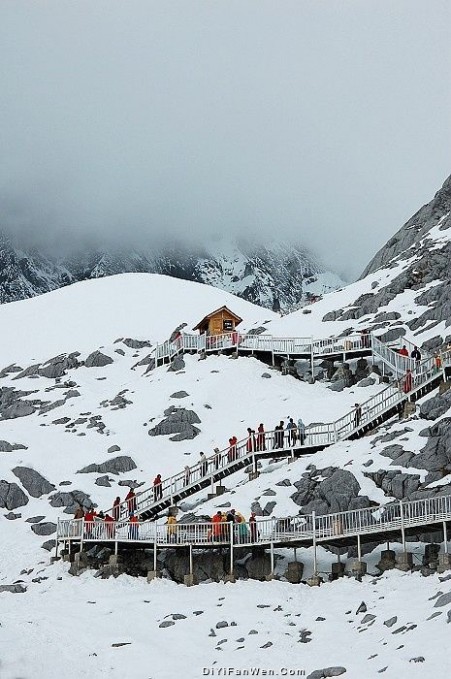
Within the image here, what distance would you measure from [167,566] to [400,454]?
36.1 ft

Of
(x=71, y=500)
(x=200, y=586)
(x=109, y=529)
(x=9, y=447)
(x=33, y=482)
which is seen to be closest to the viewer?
(x=200, y=586)

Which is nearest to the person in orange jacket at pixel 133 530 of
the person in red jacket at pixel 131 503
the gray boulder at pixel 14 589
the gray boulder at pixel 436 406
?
the person in red jacket at pixel 131 503

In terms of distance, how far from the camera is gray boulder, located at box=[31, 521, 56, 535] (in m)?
41.4

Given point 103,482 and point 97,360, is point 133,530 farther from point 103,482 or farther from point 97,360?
point 97,360

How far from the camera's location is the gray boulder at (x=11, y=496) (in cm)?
4447

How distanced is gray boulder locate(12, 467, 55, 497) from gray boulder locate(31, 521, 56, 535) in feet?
13.0

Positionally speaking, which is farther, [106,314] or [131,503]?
[106,314]

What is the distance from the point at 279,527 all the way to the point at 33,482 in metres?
19.1

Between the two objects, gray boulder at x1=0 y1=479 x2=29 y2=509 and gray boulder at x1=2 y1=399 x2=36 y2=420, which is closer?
gray boulder at x1=0 y1=479 x2=29 y2=509

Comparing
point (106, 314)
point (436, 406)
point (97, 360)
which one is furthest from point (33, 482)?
point (106, 314)

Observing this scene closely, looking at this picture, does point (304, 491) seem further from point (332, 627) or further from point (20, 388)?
point (20, 388)

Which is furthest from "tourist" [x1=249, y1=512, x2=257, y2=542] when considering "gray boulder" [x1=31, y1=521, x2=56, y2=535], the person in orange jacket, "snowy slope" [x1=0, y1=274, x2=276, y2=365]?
"snowy slope" [x1=0, y1=274, x2=276, y2=365]

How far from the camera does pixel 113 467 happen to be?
48.2 m

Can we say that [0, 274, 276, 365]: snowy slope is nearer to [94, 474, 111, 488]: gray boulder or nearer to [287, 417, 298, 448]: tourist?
[94, 474, 111, 488]: gray boulder
